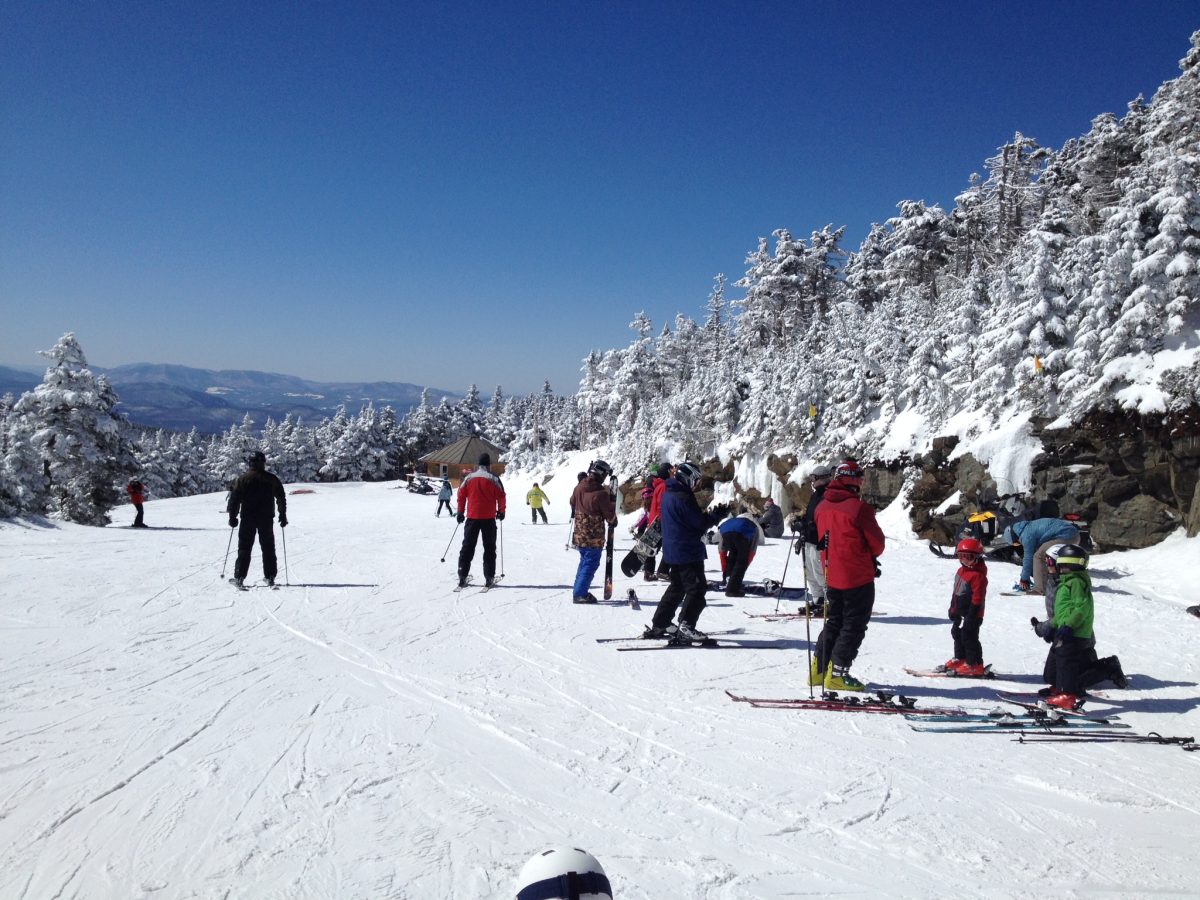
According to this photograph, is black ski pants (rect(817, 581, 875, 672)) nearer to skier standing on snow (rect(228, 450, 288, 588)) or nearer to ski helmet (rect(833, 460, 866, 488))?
ski helmet (rect(833, 460, 866, 488))

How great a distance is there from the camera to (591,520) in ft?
32.3

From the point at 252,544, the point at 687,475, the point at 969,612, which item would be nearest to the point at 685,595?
the point at 687,475

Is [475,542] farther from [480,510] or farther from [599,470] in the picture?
[599,470]

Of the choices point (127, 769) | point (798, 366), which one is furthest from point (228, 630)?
point (798, 366)

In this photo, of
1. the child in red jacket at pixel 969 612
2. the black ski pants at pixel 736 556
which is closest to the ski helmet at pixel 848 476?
the child in red jacket at pixel 969 612

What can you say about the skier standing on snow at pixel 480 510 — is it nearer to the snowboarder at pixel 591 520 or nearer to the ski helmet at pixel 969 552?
the snowboarder at pixel 591 520

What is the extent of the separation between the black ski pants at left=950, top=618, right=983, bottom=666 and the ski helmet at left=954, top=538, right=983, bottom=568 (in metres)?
0.61

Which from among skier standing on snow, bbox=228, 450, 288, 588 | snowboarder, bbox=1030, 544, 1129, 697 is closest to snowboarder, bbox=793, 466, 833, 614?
snowboarder, bbox=1030, 544, 1129, 697

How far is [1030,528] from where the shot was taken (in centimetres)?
839

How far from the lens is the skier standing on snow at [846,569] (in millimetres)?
5844

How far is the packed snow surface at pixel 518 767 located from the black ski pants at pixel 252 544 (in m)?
1.67

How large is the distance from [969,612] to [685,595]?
2874 millimetres

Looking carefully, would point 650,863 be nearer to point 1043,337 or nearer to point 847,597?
point 847,597

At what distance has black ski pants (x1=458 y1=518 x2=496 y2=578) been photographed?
1055 centimetres
